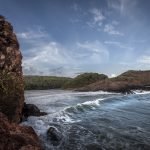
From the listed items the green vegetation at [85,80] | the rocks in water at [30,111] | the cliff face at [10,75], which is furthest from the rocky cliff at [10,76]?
the green vegetation at [85,80]

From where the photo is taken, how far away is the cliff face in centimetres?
1736

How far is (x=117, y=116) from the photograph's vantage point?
23.8 m

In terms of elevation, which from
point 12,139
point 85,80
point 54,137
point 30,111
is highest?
point 85,80

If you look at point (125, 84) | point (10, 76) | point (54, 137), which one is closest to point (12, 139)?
point (54, 137)

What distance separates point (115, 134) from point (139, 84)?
5355 cm

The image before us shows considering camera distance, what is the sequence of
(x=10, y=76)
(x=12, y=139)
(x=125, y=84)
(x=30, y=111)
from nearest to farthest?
(x=12, y=139), (x=10, y=76), (x=30, y=111), (x=125, y=84)

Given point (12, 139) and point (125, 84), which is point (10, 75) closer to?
point (12, 139)

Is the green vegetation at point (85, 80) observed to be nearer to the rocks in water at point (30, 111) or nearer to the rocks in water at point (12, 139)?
the rocks in water at point (30, 111)

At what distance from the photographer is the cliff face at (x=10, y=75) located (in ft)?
57.0

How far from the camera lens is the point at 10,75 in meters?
18.7

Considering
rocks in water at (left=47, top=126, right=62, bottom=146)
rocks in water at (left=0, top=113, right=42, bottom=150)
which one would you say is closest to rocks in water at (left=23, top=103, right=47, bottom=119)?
rocks in water at (left=47, top=126, right=62, bottom=146)

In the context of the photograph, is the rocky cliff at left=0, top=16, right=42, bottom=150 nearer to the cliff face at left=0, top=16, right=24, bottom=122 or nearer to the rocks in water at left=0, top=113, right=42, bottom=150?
the cliff face at left=0, top=16, right=24, bottom=122

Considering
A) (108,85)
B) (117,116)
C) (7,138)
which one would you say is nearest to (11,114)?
(7,138)

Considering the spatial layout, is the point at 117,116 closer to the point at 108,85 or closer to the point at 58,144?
the point at 58,144
